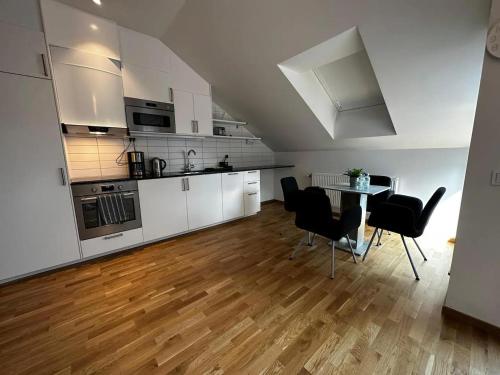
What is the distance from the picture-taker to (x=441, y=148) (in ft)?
9.61

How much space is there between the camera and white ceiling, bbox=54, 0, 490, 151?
1626 mm

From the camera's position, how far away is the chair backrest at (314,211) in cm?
204

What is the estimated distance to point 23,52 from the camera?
190 centimetres

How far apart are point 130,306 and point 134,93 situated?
2.45 meters

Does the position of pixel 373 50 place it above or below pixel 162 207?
above

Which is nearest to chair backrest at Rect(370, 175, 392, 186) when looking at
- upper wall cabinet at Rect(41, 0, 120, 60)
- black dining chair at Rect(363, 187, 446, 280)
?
black dining chair at Rect(363, 187, 446, 280)

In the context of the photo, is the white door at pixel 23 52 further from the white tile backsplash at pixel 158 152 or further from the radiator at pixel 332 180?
the radiator at pixel 332 180

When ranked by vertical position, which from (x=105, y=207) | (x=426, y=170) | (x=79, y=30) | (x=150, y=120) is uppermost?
(x=79, y=30)

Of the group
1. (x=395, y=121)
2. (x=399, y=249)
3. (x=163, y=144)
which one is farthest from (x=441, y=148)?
(x=163, y=144)

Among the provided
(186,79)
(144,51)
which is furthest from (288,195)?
(144,51)

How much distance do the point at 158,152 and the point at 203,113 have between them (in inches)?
37.6

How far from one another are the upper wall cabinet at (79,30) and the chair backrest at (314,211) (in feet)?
9.20

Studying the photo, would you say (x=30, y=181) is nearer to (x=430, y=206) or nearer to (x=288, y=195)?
(x=288, y=195)

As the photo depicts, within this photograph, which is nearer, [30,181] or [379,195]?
[30,181]
